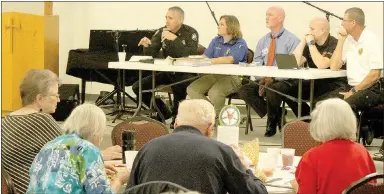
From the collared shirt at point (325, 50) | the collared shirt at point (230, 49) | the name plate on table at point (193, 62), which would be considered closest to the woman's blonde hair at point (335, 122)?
the collared shirt at point (325, 50)

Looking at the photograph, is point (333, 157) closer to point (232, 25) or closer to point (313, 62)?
point (313, 62)

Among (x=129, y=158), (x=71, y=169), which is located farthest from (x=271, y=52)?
(x=71, y=169)

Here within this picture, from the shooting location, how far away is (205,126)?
10.9ft

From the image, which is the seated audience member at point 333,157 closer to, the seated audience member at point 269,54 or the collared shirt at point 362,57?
the collared shirt at point 362,57

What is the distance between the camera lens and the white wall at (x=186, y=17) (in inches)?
365

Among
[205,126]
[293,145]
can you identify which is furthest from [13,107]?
[205,126]

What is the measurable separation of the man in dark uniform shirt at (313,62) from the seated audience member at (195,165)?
4.40 metres

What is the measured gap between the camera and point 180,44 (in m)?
8.55

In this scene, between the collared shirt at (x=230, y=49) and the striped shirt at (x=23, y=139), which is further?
the collared shirt at (x=230, y=49)

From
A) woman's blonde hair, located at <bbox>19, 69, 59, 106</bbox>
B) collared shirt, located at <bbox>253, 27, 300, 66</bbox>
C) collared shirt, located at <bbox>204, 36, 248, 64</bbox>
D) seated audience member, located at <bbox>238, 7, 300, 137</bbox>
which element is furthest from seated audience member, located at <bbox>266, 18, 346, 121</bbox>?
woman's blonde hair, located at <bbox>19, 69, 59, 106</bbox>

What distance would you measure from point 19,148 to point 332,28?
6269mm

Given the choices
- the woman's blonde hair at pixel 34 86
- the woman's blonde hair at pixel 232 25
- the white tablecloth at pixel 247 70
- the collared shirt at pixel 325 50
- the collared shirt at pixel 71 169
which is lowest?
the collared shirt at pixel 71 169

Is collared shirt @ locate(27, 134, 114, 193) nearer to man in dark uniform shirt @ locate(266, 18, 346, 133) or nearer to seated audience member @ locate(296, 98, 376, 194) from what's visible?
seated audience member @ locate(296, 98, 376, 194)

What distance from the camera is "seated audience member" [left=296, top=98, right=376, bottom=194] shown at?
3398 millimetres
